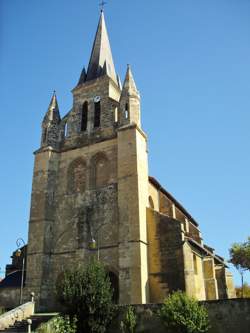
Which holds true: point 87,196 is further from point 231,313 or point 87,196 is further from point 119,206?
point 231,313

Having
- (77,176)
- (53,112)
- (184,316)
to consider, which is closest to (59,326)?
(184,316)

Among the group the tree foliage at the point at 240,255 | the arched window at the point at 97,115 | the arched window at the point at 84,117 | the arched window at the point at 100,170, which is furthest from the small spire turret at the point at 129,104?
the tree foliage at the point at 240,255

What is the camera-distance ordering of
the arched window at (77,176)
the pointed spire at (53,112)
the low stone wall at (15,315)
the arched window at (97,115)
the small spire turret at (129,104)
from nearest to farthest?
the low stone wall at (15,315), the small spire turret at (129,104), the arched window at (77,176), the arched window at (97,115), the pointed spire at (53,112)

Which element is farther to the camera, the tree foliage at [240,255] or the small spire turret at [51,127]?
the tree foliage at [240,255]

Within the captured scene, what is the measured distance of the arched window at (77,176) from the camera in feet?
84.8

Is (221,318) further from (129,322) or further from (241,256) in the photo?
(241,256)

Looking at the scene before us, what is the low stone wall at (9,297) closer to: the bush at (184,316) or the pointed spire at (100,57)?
the bush at (184,316)

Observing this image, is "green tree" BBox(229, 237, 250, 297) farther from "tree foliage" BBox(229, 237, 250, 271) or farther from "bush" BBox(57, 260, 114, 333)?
"bush" BBox(57, 260, 114, 333)

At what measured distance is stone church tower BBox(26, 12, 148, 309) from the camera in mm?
21688

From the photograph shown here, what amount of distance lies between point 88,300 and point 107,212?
723 cm

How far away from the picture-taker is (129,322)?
16500 millimetres

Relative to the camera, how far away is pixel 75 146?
2733cm

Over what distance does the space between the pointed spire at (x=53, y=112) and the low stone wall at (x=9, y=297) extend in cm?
1250

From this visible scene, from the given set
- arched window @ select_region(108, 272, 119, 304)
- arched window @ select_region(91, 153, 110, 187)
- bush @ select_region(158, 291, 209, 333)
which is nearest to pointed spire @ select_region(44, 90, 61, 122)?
arched window @ select_region(91, 153, 110, 187)
